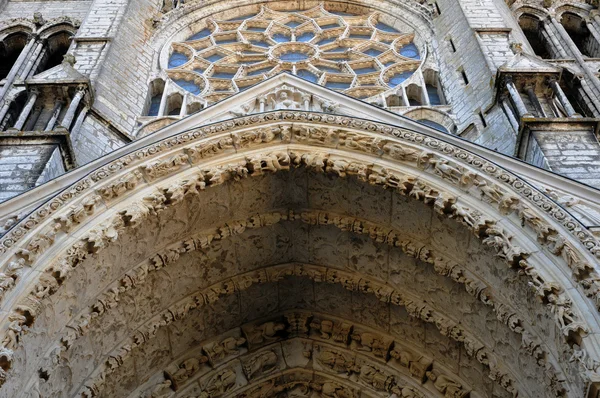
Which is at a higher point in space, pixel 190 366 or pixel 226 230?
pixel 226 230

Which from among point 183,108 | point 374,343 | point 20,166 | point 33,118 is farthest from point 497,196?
point 183,108

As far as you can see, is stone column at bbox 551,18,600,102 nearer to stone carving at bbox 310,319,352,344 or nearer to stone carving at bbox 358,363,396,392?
stone carving at bbox 310,319,352,344

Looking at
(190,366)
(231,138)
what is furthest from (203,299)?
(231,138)

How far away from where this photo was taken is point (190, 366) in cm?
873

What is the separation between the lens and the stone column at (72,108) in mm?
10144

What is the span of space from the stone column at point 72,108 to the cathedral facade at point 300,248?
0.04m

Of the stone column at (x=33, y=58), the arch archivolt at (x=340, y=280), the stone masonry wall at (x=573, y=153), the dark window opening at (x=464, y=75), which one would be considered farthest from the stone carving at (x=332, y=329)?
the stone column at (x=33, y=58)

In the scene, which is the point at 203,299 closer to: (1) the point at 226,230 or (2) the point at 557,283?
(1) the point at 226,230

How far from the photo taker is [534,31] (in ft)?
52.0

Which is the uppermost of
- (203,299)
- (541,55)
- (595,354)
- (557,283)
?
(541,55)

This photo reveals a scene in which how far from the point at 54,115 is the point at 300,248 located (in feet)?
12.3

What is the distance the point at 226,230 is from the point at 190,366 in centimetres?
153

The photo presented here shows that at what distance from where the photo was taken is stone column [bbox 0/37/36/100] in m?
12.8

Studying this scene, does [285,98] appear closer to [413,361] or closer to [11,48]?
[413,361]
